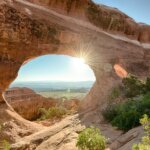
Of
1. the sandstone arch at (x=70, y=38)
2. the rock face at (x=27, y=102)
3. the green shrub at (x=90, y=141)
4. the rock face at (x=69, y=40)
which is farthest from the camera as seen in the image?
the rock face at (x=27, y=102)

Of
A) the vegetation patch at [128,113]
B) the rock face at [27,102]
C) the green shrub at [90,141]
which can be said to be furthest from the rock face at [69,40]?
the rock face at [27,102]

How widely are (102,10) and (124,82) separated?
27.6 feet

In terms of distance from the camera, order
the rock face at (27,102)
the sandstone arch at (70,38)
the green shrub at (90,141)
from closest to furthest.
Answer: the green shrub at (90,141), the sandstone arch at (70,38), the rock face at (27,102)

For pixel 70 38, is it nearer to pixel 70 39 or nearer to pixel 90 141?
pixel 70 39

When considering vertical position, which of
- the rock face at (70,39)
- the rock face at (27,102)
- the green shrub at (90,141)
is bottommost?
the rock face at (27,102)

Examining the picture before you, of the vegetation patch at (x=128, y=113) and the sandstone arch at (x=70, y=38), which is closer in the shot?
the vegetation patch at (x=128, y=113)

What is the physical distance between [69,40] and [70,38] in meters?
0.15

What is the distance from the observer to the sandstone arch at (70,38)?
14984 mm

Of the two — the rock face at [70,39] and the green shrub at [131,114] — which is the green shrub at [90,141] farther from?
the rock face at [70,39]

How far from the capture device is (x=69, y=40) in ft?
57.2

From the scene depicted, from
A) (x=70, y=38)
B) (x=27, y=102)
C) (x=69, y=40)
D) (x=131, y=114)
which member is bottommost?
(x=27, y=102)

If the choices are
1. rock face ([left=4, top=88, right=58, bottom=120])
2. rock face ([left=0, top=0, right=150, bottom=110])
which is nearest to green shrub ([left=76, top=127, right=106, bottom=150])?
rock face ([left=0, top=0, right=150, bottom=110])

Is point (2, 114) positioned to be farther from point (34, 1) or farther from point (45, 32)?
point (34, 1)

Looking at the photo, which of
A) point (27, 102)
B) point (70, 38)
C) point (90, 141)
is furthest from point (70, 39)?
point (27, 102)
